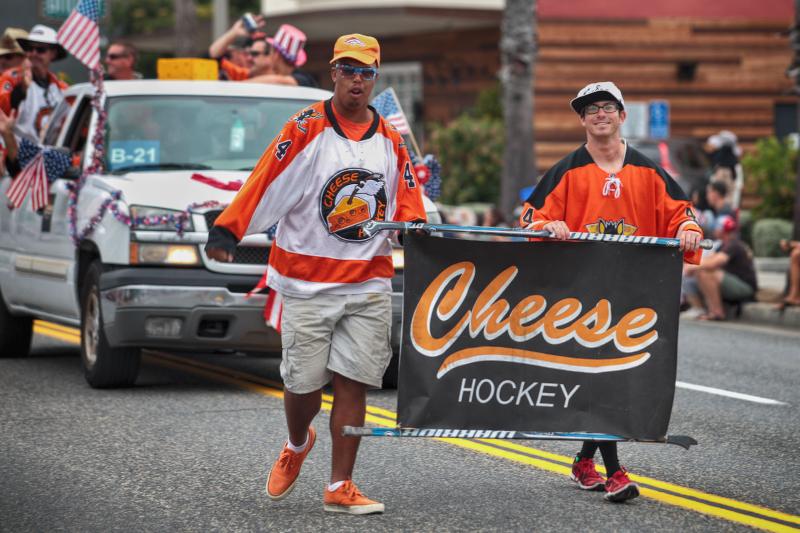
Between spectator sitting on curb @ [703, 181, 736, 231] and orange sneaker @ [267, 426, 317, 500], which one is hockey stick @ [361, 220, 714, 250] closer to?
orange sneaker @ [267, 426, 317, 500]

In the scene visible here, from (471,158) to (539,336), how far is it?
25.1 meters

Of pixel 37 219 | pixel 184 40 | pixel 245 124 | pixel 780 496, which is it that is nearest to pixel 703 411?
pixel 780 496

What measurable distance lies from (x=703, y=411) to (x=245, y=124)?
12.1ft

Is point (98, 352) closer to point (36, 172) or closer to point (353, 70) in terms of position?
point (36, 172)

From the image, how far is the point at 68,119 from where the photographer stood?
1103 centimetres

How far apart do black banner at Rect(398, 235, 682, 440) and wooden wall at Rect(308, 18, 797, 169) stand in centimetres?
2512

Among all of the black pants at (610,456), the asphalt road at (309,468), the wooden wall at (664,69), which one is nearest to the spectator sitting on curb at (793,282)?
the asphalt road at (309,468)

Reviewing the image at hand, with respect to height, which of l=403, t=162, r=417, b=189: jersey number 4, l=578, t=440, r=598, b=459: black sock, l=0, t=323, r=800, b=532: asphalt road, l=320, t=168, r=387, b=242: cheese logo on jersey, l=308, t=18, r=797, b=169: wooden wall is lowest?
l=0, t=323, r=800, b=532: asphalt road

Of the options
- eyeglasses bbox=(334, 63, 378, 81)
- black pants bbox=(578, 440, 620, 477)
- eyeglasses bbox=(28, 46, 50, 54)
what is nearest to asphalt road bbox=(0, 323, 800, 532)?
black pants bbox=(578, 440, 620, 477)

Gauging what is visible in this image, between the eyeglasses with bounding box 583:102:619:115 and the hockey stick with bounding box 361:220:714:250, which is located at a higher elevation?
the eyeglasses with bounding box 583:102:619:115

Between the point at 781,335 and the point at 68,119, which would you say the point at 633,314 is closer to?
the point at 68,119

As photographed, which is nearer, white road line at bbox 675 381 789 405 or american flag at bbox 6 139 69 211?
white road line at bbox 675 381 789 405

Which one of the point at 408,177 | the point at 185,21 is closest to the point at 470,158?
the point at 185,21

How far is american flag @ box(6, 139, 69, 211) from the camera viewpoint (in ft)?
34.2
